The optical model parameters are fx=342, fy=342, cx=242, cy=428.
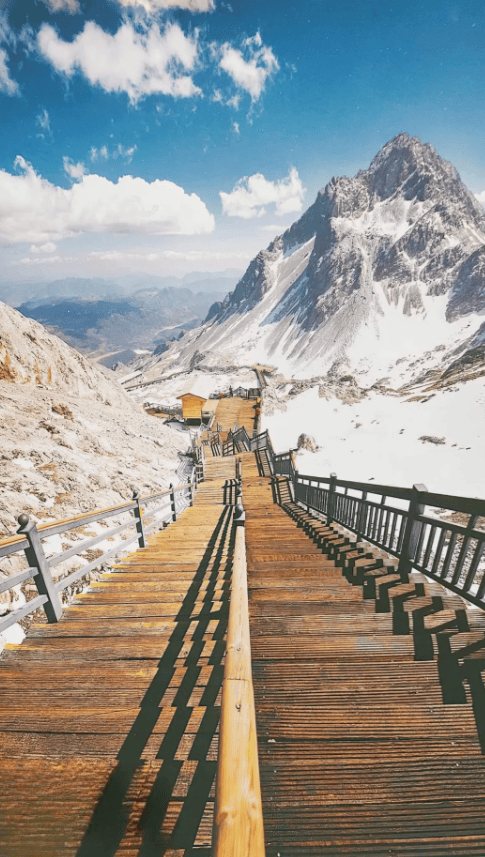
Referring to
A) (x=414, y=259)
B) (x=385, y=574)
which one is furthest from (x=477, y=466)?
(x=414, y=259)

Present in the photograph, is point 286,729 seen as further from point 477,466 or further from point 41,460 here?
point 477,466

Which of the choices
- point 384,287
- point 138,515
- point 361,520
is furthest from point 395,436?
point 384,287

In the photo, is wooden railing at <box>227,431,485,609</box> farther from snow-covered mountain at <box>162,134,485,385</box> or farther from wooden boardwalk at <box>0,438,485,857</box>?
snow-covered mountain at <box>162,134,485,385</box>

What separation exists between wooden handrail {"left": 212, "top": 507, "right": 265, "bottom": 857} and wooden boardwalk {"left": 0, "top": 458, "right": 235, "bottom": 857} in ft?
2.77

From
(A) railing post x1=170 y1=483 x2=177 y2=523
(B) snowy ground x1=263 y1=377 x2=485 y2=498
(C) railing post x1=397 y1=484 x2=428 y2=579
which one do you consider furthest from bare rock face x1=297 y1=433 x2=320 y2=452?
(C) railing post x1=397 y1=484 x2=428 y2=579

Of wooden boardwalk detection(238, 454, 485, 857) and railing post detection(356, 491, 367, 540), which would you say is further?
railing post detection(356, 491, 367, 540)

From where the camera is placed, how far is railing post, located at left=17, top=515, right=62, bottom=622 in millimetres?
3793

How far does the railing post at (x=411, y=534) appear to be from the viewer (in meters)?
4.64

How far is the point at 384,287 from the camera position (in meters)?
123

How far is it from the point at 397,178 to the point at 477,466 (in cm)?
18414

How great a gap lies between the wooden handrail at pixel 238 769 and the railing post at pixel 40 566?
118 inches

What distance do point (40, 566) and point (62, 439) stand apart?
29.7 feet

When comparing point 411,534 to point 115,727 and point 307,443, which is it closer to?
point 115,727

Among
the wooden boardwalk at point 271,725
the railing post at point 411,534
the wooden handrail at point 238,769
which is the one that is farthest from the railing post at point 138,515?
the wooden handrail at point 238,769
